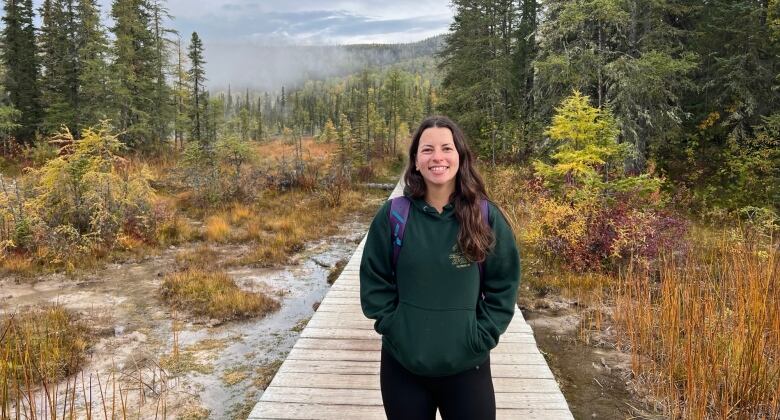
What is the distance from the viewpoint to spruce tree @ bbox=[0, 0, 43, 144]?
79.6ft

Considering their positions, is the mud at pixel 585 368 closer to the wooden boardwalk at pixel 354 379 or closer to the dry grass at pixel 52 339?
the wooden boardwalk at pixel 354 379

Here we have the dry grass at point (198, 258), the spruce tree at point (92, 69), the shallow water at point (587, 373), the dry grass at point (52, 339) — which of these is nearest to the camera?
the shallow water at point (587, 373)

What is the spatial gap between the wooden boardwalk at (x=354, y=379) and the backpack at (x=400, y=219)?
1.82 m

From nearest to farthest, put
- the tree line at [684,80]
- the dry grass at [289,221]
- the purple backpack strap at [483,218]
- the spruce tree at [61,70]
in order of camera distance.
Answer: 1. the purple backpack strap at [483,218]
2. the dry grass at [289,221]
3. the tree line at [684,80]
4. the spruce tree at [61,70]

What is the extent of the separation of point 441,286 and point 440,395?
19.2 inches

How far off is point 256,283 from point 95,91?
17.3m

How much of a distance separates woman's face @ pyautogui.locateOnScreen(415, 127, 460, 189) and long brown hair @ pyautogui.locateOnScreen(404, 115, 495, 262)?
33 mm

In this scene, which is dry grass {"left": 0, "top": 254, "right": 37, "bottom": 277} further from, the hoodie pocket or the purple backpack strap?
the purple backpack strap

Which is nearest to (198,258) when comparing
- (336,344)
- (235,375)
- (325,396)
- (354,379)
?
(235,375)

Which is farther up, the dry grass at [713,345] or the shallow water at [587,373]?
the dry grass at [713,345]

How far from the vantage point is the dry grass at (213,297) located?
704 centimetres

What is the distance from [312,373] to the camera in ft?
13.0

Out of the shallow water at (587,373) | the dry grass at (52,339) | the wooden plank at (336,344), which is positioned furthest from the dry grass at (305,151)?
the wooden plank at (336,344)

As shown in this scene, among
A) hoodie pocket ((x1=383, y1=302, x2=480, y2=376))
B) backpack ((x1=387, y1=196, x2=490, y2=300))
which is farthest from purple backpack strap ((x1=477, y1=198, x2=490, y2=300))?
hoodie pocket ((x1=383, y1=302, x2=480, y2=376))
